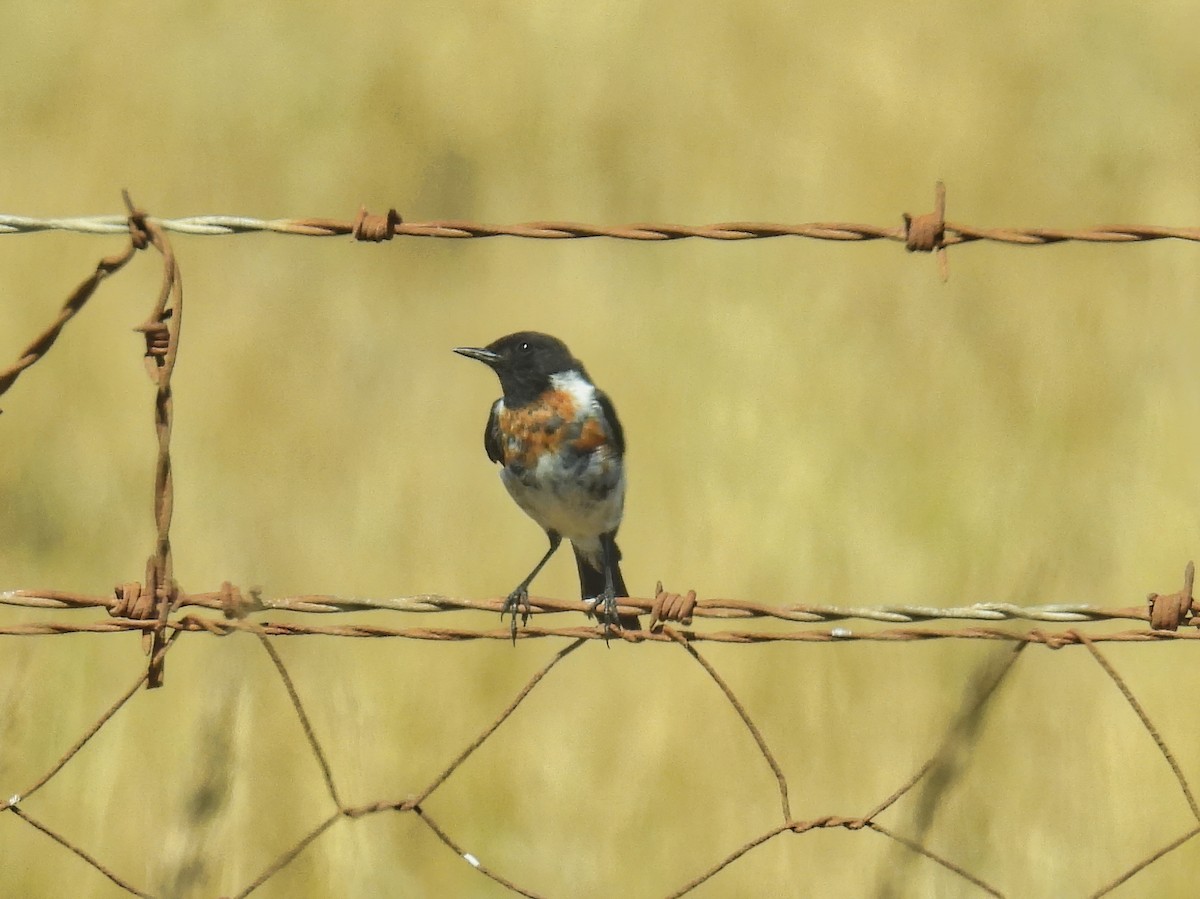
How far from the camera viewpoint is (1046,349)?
21.8ft

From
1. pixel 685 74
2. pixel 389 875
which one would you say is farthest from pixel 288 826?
pixel 685 74

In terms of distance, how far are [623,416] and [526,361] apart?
3.39 feet

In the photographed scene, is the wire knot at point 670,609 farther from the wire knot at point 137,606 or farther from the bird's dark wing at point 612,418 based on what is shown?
the bird's dark wing at point 612,418

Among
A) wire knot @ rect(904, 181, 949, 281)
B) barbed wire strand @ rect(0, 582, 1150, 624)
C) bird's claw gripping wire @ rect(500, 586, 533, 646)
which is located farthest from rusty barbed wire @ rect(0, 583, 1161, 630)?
wire knot @ rect(904, 181, 949, 281)

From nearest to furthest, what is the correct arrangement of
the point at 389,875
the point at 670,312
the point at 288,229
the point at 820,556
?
1. the point at 288,229
2. the point at 389,875
3. the point at 820,556
4. the point at 670,312

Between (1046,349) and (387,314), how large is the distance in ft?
8.42

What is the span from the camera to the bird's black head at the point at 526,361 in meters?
5.41

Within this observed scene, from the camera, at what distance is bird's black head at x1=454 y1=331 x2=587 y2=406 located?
541cm

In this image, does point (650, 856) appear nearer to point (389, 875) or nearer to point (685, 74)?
point (389, 875)

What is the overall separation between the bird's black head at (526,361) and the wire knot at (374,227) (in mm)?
1865

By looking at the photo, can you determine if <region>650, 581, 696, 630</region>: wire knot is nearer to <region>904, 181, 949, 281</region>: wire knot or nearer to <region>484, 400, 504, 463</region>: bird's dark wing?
<region>904, 181, 949, 281</region>: wire knot

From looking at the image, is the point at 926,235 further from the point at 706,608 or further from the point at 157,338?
the point at 157,338

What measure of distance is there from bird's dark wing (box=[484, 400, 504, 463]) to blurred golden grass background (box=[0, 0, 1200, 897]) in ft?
2.00

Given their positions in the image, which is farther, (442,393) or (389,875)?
(442,393)
